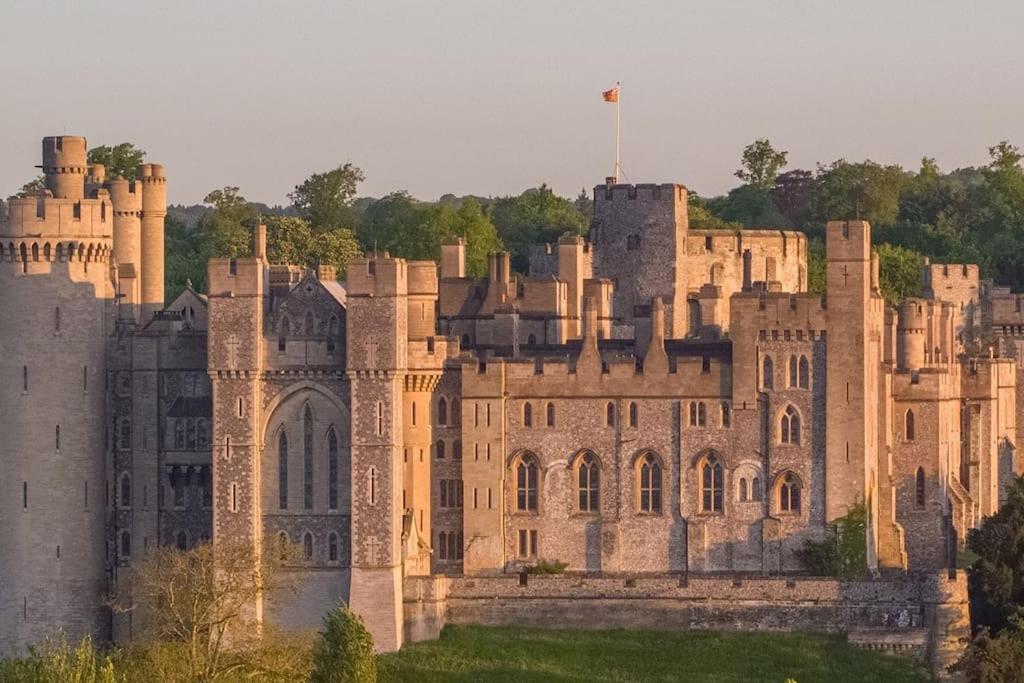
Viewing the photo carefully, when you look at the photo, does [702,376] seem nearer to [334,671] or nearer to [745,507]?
[745,507]

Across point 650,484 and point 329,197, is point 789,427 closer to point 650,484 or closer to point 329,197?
point 650,484

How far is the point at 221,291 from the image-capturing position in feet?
352

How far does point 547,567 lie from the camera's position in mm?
110188

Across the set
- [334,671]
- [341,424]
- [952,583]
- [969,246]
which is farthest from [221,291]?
[969,246]

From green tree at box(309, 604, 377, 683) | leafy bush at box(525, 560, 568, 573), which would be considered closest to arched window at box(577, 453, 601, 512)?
leafy bush at box(525, 560, 568, 573)

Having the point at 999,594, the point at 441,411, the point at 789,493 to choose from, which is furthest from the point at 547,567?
the point at 999,594

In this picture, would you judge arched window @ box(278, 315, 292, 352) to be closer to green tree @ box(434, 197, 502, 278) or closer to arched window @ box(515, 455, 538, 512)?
arched window @ box(515, 455, 538, 512)

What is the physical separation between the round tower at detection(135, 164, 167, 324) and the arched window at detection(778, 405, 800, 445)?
18.9 metres

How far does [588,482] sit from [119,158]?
50.5 metres

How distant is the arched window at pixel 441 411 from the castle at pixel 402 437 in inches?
3.4

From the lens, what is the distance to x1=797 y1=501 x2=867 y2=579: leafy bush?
357ft

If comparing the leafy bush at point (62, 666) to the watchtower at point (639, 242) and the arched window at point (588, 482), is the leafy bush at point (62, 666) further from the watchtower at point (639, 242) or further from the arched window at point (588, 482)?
the watchtower at point (639, 242)

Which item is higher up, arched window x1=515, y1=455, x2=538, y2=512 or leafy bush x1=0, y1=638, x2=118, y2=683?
arched window x1=515, y1=455, x2=538, y2=512

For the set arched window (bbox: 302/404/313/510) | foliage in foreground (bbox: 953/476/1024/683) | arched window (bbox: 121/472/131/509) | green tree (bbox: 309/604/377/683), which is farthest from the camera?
arched window (bbox: 121/472/131/509)
